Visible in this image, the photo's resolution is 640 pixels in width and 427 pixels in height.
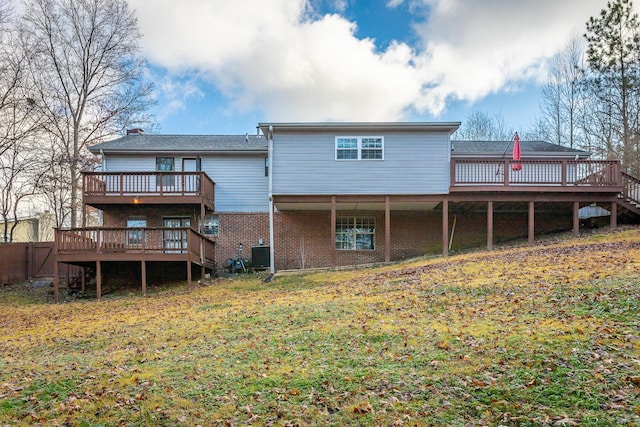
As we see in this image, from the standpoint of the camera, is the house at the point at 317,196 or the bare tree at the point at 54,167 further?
the bare tree at the point at 54,167

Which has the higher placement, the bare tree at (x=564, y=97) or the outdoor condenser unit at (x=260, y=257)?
the bare tree at (x=564, y=97)

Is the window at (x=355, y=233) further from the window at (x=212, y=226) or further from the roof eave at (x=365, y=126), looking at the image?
the window at (x=212, y=226)

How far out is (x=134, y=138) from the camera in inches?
874

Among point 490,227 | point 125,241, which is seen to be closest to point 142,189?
point 125,241

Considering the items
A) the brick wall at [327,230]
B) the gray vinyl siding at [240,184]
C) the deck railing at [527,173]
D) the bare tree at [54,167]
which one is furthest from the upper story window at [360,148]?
the bare tree at [54,167]

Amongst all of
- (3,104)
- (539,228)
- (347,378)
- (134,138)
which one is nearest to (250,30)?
(134,138)

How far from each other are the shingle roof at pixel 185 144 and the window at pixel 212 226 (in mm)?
2833

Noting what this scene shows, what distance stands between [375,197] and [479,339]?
39.5ft

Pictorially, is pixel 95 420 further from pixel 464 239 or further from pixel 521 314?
pixel 464 239

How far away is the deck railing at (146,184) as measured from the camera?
707 inches

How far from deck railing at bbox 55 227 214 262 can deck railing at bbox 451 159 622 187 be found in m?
9.66

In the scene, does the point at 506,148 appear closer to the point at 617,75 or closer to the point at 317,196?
the point at 317,196

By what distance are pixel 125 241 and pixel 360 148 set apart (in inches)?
361

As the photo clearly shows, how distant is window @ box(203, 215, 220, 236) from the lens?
2061cm
